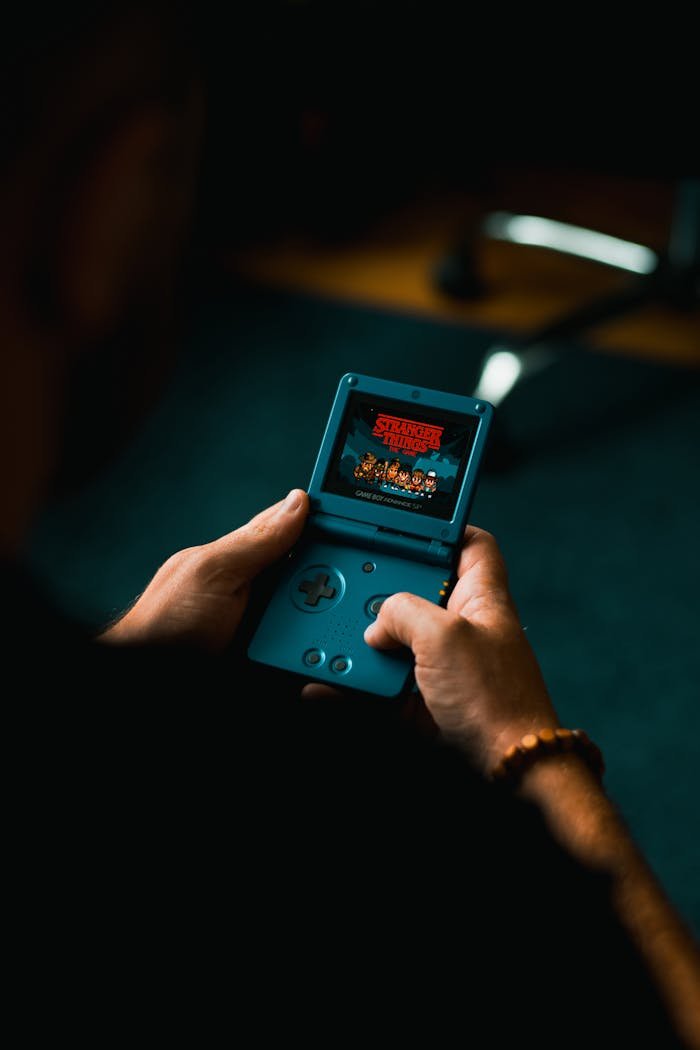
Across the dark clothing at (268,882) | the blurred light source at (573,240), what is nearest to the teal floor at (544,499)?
the blurred light source at (573,240)

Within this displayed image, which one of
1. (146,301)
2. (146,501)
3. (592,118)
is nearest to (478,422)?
(146,301)

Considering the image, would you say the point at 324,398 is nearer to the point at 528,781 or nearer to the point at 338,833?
the point at 528,781

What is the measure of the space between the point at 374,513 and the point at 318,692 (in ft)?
0.49

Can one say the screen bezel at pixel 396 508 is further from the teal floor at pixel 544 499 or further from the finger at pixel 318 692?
the teal floor at pixel 544 499

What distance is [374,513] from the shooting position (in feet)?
2.50

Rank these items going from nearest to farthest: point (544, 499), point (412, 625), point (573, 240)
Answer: point (412, 625) → point (544, 499) → point (573, 240)

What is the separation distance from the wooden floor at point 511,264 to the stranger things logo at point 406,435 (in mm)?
1208

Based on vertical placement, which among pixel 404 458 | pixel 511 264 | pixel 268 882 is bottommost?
pixel 268 882

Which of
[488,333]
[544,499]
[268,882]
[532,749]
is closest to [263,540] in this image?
[532,749]

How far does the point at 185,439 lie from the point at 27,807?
1333mm

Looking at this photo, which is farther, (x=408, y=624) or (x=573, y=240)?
(x=573, y=240)

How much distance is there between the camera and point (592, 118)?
1.60 m

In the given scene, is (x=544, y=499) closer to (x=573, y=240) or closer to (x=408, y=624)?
(x=573, y=240)

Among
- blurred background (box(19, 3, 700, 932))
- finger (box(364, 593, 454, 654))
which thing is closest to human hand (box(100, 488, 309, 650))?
finger (box(364, 593, 454, 654))
